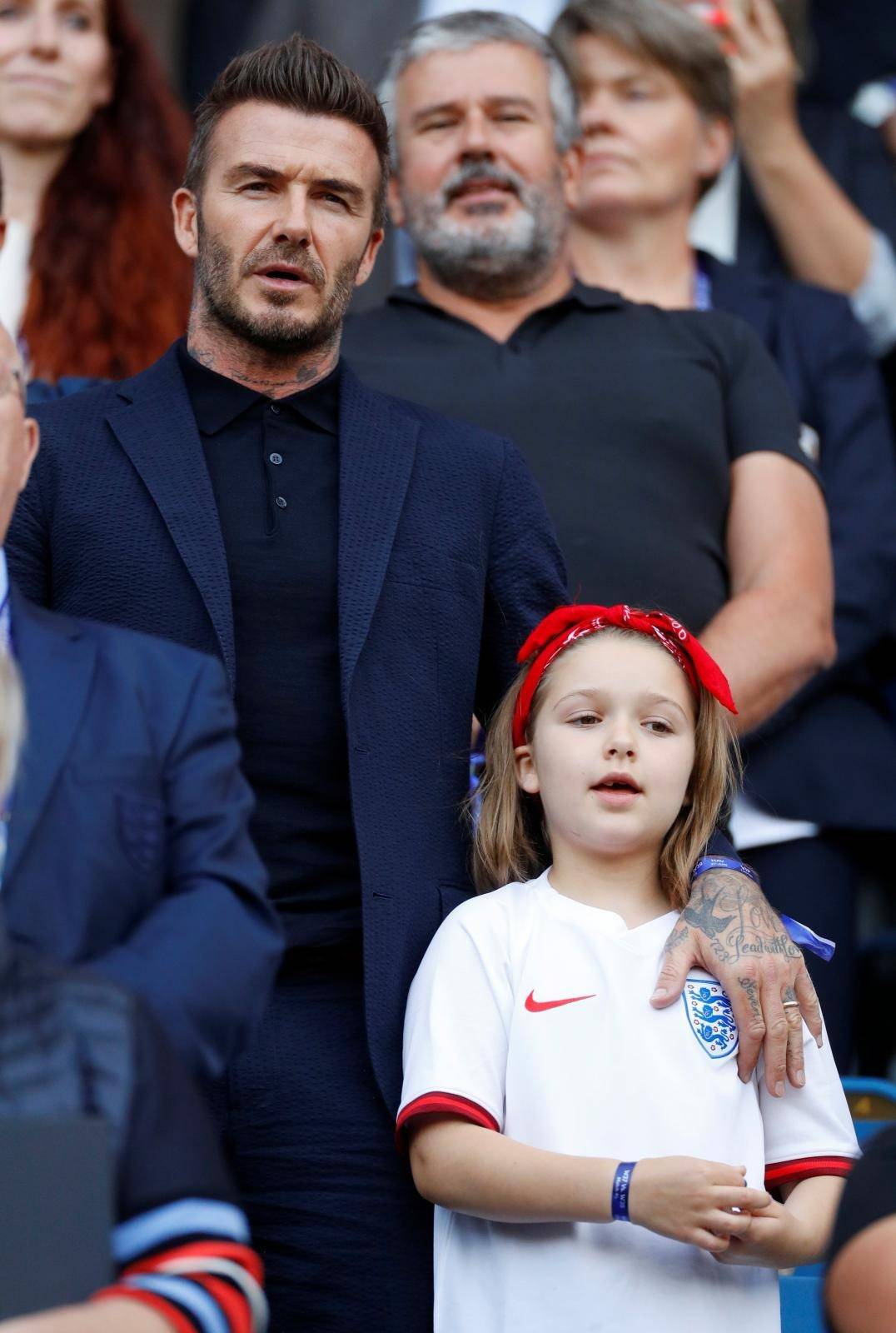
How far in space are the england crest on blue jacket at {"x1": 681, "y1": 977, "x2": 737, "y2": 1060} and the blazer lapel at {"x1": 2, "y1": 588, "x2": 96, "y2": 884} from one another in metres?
0.89

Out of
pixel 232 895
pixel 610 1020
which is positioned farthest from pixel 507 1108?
pixel 232 895

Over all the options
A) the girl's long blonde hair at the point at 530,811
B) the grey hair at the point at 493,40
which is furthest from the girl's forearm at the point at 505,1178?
the grey hair at the point at 493,40

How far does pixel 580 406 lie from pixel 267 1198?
5.32 feet

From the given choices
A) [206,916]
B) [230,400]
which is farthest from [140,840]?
[230,400]

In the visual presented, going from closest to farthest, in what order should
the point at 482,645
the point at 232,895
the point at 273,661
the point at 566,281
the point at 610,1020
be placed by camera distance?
the point at 232,895
the point at 610,1020
the point at 273,661
the point at 482,645
the point at 566,281

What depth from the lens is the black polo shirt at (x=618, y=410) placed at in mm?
3535

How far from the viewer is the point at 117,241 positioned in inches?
175

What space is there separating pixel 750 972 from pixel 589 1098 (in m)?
0.27

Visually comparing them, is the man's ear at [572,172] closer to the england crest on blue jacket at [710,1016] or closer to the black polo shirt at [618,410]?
the black polo shirt at [618,410]

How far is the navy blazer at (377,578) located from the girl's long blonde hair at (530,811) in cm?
4

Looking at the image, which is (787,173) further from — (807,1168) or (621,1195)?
(621,1195)

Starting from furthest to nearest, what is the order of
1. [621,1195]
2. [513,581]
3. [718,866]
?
[513,581], [718,866], [621,1195]

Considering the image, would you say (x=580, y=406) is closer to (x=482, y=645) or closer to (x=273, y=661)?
(x=482, y=645)

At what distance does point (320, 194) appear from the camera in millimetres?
2941
